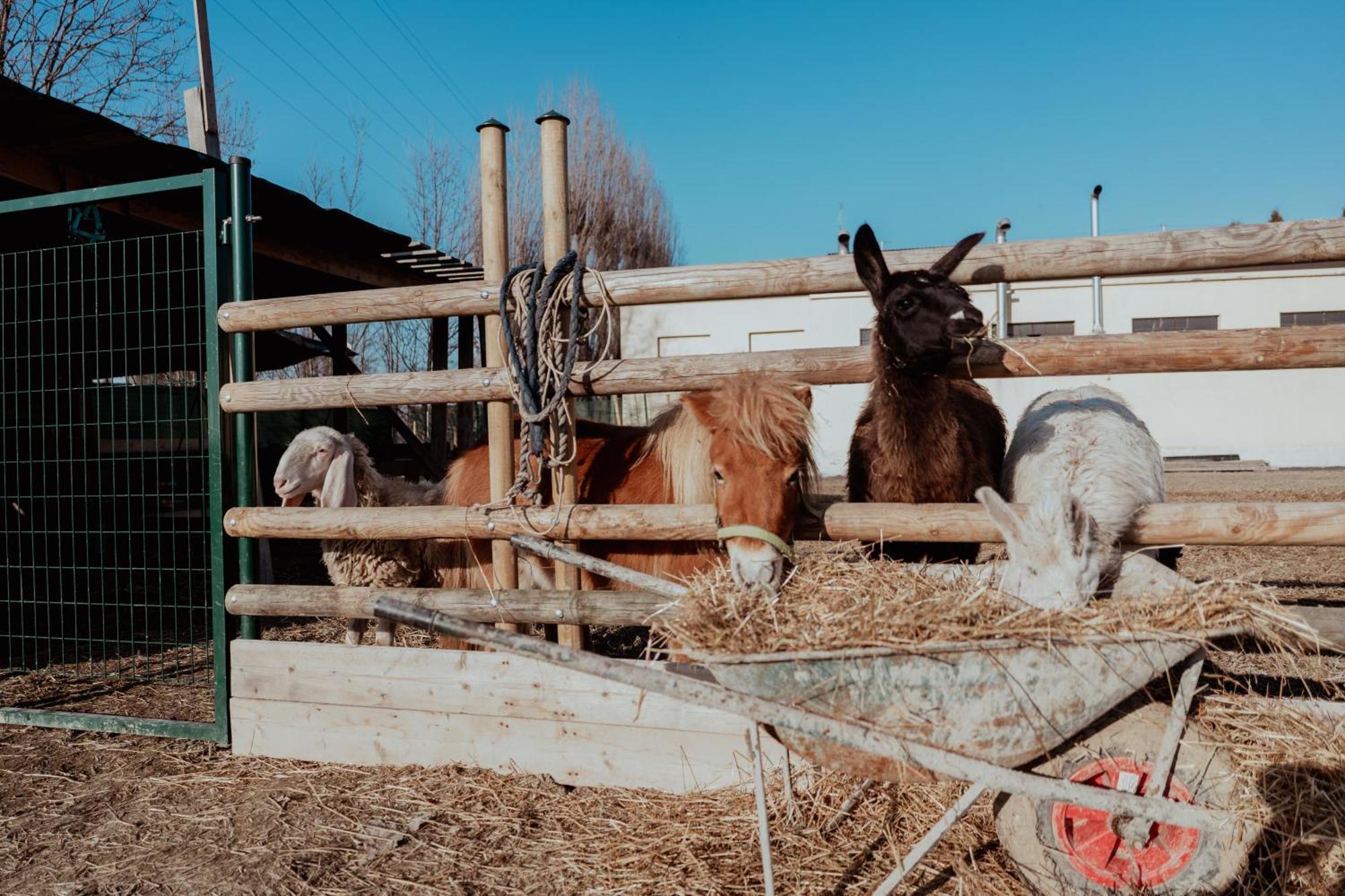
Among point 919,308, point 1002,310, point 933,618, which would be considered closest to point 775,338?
point 1002,310

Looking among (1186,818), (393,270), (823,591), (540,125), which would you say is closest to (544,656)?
(823,591)

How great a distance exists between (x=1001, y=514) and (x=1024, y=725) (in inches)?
22.7

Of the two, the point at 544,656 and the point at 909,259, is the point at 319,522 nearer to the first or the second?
the point at 544,656

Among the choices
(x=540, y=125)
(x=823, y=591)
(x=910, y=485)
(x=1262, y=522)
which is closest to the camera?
(x=823, y=591)

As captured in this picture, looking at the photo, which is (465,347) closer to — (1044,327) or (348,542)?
(348,542)

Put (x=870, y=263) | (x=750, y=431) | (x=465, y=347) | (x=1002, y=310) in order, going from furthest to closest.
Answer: (x=1002, y=310) → (x=465, y=347) → (x=870, y=263) → (x=750, y=431)

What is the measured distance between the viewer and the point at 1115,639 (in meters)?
2.09

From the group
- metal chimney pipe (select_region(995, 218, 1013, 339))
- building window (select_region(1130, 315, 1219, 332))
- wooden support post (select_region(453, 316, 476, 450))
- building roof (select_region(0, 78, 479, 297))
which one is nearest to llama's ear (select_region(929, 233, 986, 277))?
building roof (select_region(0, 78, 479, 297))

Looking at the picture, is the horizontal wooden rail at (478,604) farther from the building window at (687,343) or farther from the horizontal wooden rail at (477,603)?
the building window at (687,343)

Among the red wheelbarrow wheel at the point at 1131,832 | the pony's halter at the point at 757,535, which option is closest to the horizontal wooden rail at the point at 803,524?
the pony's halter at the point at 757,535

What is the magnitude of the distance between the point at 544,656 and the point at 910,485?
2.13 m

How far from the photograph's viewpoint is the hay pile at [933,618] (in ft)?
6.98

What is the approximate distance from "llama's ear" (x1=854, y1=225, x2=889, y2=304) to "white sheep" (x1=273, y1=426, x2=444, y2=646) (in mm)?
2977

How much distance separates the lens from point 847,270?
3.46m
